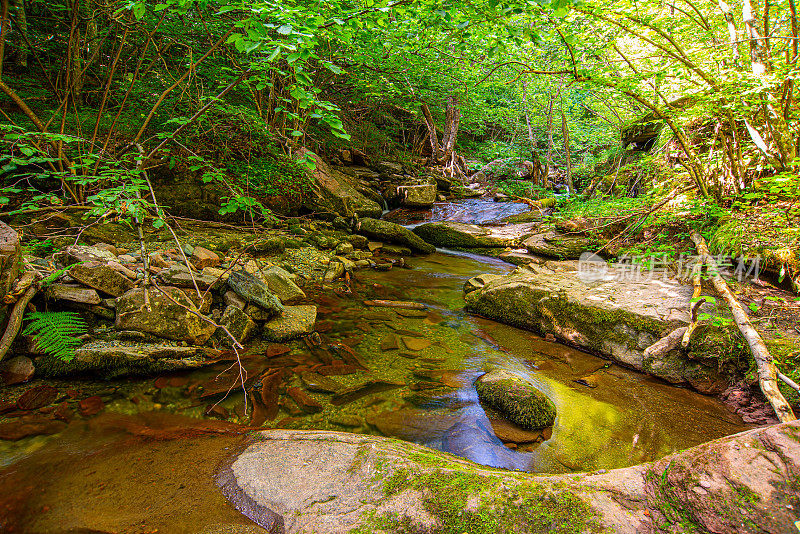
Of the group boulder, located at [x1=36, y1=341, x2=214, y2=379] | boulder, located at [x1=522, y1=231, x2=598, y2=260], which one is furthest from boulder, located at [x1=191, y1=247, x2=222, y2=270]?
boulder, located at [x1=522, y1=231, x2=598, y2=260]

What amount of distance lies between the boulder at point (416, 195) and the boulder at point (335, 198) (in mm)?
1708

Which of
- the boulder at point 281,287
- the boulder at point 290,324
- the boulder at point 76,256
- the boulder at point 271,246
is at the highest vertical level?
the boulder at point 76,256

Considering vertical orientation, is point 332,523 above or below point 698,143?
below

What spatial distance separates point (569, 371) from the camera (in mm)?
3701

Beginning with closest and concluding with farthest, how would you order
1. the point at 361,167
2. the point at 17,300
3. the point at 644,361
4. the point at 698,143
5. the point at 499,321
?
the point at 17,300 → the point at 644,361 → the point at 499,321 → the point at 698,143 → the point at 361,167

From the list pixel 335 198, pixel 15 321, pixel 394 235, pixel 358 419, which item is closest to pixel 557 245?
pixel 394 235

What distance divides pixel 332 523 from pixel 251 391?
183 centimetres

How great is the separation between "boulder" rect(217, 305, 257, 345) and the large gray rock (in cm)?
344

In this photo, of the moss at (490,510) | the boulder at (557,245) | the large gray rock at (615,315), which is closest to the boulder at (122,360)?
the moss at (490,510)

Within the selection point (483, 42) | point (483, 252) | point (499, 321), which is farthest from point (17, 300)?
point (483, 42)

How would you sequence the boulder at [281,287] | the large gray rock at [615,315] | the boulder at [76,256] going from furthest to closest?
the boulder at [281,287]
the large gray rock at [615,315]
the boulder at [76,256]

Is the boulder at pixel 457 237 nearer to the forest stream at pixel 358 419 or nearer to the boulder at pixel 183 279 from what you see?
the forest stream at pixel 358 419

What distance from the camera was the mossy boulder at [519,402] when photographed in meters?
2.74

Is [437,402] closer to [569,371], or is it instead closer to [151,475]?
[569,371]
